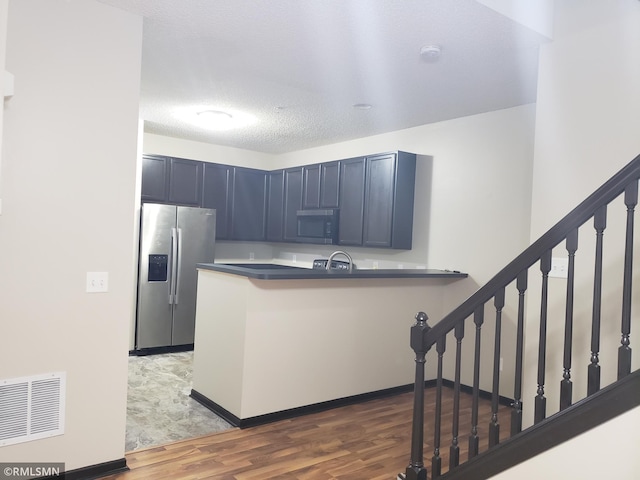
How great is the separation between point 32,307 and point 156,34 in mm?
1753

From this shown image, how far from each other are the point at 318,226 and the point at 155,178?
6.66ft

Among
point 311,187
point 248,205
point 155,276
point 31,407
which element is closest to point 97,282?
point 31,407

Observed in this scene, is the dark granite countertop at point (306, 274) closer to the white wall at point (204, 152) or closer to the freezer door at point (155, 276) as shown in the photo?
the freezer door at point (155, 276)

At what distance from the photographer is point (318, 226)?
5.67 m

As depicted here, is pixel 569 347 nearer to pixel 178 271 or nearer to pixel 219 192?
pixel 178 271

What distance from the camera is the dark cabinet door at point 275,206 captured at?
6.42 metres

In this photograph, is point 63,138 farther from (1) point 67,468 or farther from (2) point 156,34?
(1) point 67,468

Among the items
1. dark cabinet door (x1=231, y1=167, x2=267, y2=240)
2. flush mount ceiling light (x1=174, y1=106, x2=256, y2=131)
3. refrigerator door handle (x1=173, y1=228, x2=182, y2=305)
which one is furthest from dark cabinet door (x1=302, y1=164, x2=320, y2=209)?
refrigerator door handle (x1=173, y1=228, x2=182, y2=305)

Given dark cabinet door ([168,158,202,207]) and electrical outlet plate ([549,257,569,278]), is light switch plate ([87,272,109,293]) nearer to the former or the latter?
electrical outlet plate ([549,257,569,278])

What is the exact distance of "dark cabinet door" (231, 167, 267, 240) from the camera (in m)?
6.38

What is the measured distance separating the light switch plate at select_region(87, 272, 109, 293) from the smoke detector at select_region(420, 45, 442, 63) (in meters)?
2.33

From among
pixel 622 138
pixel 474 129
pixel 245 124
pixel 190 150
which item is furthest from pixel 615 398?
pixel 190 150

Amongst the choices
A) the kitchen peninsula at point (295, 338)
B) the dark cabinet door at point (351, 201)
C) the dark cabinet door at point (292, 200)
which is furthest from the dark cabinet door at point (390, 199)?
the dark cabinet door at point (292, 200)

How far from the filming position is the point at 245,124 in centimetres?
519
